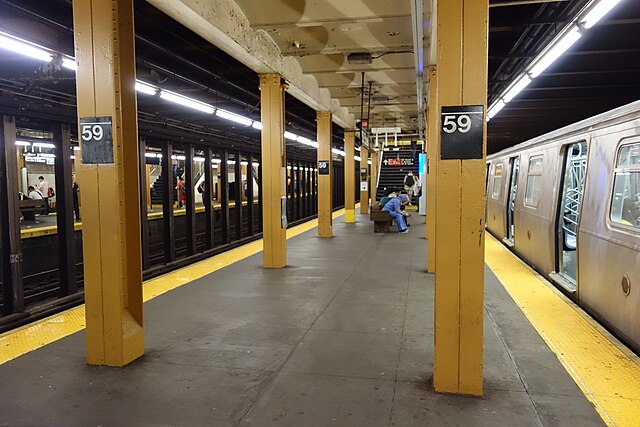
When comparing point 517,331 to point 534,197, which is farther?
point 534,197

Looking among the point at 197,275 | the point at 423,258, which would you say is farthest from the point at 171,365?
the point at 423,258

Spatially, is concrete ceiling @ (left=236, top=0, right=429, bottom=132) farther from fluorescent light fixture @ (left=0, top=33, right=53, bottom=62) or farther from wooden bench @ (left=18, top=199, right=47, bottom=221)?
wooden bench @ (left=18, top=199, right=47, bottom=221)

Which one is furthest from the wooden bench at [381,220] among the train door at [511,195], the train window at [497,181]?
the train door at [511,195]

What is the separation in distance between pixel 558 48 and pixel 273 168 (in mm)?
4295

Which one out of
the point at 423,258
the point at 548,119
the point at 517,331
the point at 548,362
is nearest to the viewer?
the point at 548,362

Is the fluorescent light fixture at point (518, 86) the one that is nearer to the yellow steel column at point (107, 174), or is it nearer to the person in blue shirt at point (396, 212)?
the person in blue shirt at point (396, 212)

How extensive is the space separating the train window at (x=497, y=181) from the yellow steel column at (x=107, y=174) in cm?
899

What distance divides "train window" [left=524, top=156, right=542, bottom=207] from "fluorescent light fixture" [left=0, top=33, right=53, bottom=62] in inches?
259

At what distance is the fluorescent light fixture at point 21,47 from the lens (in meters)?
4.01

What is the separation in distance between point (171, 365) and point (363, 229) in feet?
32.6

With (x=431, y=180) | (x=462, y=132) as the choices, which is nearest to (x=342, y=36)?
(x=431, y=180)

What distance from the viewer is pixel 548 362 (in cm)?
361

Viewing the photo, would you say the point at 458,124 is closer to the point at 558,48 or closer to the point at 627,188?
the point at 627,188

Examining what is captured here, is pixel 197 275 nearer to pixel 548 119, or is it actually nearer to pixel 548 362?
pixel 548 362
